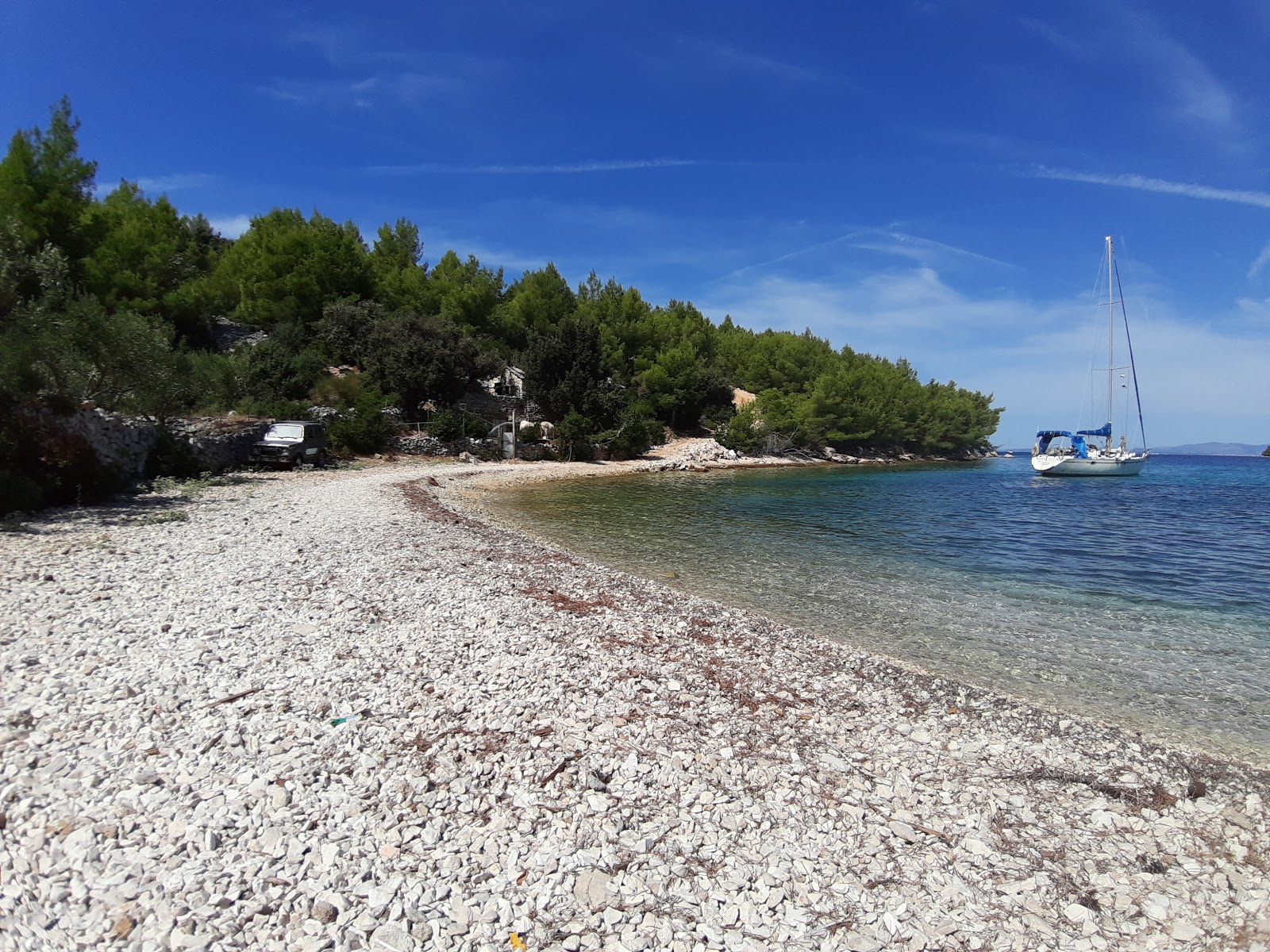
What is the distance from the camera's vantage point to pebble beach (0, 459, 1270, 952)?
3.60 metres

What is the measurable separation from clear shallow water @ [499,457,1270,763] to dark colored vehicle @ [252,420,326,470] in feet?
33.9

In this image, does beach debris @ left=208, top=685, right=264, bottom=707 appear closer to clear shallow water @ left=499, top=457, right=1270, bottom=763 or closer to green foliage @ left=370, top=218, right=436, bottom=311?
clear shallow water @ left=499, top=457, right=1270, bottom=763

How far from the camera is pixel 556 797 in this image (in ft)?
15.4

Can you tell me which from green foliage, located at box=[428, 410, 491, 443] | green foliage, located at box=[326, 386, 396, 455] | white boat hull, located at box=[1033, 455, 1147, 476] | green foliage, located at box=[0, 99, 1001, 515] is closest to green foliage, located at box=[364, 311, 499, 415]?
green foliage, located at box=[0, 99, 1001, 515]

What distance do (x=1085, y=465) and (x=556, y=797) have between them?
57575mm

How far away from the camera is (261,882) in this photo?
366cm

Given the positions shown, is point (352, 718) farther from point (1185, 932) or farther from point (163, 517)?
point (163, 517)

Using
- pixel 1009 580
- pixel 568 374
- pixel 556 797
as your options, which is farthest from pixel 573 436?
pixel 556 797

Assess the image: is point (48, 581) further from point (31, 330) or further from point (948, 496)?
point (948, 496)

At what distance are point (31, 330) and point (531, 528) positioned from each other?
1250 centimetres

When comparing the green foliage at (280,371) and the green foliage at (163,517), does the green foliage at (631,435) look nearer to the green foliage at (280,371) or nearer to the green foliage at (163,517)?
the green foliage at (280,371)

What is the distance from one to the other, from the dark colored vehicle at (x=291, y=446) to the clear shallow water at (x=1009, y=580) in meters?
10.3

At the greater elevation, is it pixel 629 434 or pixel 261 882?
pixel 629 434

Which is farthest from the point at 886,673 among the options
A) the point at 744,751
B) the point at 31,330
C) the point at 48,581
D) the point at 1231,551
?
the point at 31,330
